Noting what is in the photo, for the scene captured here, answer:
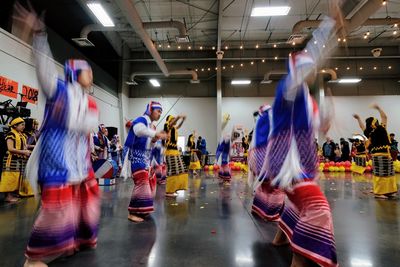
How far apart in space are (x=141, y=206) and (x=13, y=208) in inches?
80.3

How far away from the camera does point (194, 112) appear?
1379 cm

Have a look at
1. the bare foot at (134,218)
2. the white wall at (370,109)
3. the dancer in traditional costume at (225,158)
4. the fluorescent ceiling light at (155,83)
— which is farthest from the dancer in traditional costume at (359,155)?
the fluorescent ceiling light at (155,83)

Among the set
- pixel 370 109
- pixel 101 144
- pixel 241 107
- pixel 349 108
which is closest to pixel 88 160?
pixel 101 144

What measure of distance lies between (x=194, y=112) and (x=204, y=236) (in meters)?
11.5

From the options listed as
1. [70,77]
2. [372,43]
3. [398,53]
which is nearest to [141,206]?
[70,77]

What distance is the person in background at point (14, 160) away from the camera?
14.4 feet

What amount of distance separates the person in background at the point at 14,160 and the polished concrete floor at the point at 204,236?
405 mm

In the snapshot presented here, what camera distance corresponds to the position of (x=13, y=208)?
378cm

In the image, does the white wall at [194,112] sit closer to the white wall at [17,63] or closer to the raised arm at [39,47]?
the white wall at [17,63]

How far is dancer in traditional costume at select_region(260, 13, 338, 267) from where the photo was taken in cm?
147

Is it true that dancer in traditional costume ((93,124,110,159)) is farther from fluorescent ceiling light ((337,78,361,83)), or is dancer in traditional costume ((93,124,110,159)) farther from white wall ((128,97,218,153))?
fluorescent ceiling light ((337,78,361,83))

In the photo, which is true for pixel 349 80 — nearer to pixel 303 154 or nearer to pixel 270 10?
pixel 270 10

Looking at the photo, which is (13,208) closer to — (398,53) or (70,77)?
(70,77)

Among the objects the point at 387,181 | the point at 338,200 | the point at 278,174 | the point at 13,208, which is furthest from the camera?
the point at 387,181
